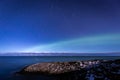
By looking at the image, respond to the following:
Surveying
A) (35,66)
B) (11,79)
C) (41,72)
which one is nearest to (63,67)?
(41,72)

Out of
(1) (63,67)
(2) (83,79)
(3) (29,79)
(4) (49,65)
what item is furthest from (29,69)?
(2) (83,79)

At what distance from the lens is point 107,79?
45625 mm

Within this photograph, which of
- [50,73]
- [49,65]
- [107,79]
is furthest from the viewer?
[49,65]

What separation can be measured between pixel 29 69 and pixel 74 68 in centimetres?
2253

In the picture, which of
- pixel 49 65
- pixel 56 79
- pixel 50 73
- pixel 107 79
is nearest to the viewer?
pixel 107 79

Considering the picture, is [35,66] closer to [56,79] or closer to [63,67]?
[63,67]

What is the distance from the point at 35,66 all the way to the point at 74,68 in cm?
2186

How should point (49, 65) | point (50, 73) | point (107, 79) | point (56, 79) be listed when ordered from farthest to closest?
point (49, 65)
point (50, 73)
point (56, 79)
point (107, 79)

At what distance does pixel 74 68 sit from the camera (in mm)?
77062

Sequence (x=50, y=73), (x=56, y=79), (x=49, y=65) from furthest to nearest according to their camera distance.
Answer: (x=49, y=65) < (x=50, y=73) < (x=56, y=79)

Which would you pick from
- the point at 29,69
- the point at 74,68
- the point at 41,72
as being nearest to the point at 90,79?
the point at 74,68

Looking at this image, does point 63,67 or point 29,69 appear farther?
point 29,69

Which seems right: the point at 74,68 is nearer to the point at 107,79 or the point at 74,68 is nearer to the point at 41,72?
the point at 41,72

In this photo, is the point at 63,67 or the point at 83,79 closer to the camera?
the point at 83,79
